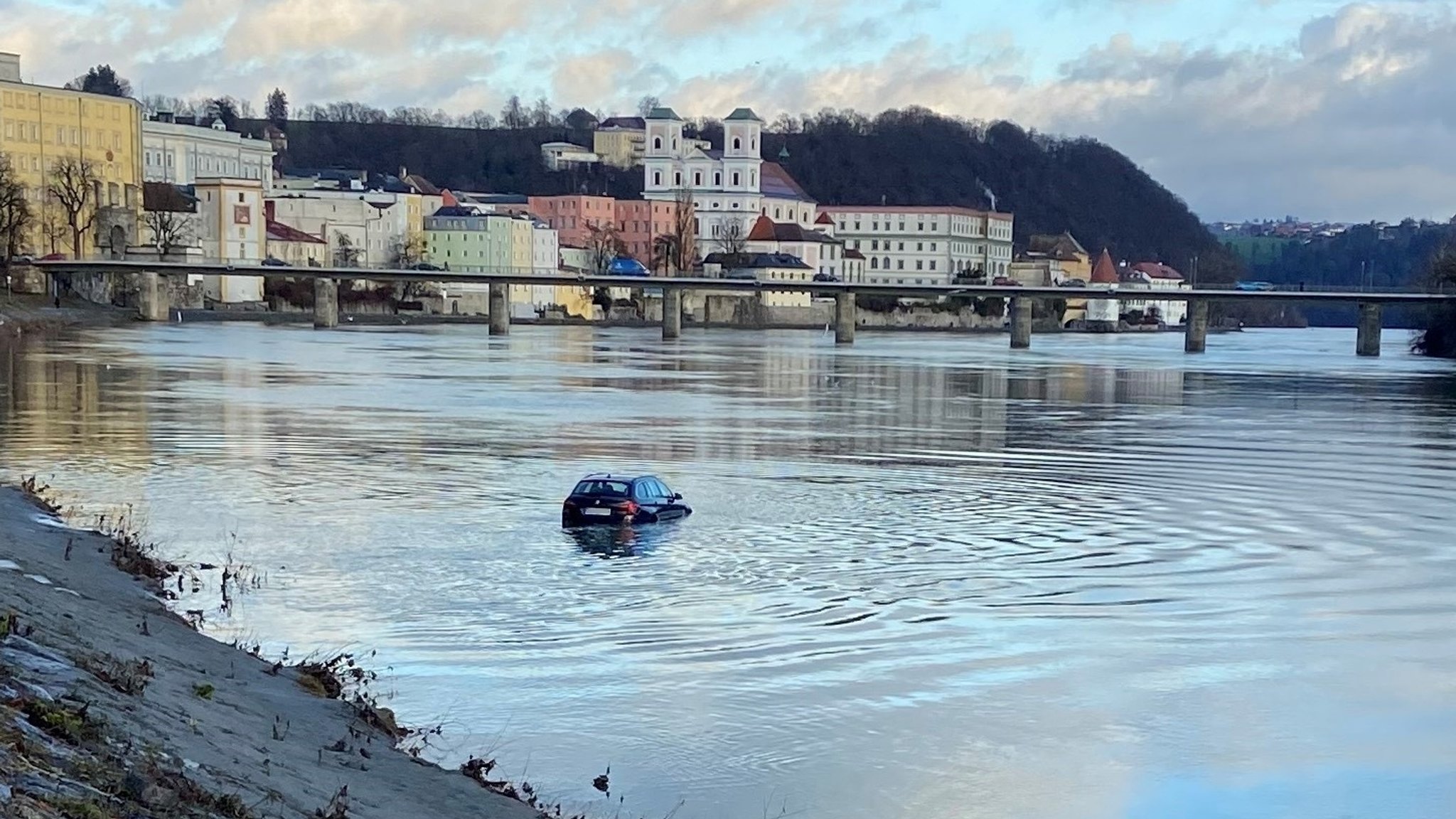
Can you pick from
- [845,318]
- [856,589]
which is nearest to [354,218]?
[845,318]

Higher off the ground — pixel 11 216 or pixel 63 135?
pixel 63 135

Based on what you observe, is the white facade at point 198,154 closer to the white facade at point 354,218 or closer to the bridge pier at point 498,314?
the white facade at point 354,218

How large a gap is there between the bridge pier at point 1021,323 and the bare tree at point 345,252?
70.4m

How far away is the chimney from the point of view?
138 m

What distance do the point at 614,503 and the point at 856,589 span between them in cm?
635

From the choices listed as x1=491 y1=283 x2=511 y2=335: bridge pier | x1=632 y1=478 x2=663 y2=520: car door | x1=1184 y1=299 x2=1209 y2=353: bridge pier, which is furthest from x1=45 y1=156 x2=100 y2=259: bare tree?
x1=632 y1=478 x2=663 y2=520: car door

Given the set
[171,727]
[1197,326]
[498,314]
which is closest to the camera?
[171,727]

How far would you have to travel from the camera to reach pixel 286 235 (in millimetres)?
168875

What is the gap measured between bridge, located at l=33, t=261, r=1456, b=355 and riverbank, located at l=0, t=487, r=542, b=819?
10728cm

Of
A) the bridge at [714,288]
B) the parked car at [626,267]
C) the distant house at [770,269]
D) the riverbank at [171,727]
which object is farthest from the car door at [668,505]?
the distant house at [770,269]

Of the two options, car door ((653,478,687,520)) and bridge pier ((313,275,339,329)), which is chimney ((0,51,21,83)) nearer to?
bridge pier ((313,275,339,329))

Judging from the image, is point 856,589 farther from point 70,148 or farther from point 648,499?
point 70,148

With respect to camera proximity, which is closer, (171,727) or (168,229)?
(171,727)

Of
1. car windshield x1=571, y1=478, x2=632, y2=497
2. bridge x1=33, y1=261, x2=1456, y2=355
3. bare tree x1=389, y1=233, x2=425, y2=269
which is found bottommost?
car windshield x1=571, y1=478, x2=632, y2=497
